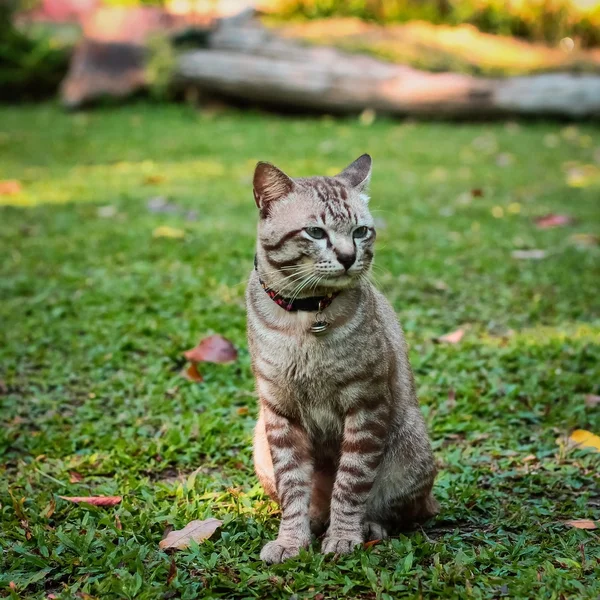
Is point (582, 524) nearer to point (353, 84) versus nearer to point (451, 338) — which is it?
point (451, 338)

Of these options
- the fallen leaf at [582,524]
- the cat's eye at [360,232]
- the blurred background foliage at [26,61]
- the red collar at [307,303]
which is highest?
the blurred background foliage at [26,61]

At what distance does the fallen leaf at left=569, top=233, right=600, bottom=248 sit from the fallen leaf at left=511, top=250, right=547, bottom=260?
0.40 meters

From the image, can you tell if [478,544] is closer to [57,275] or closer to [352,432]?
[352,432]

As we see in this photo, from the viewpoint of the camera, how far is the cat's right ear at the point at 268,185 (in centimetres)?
302

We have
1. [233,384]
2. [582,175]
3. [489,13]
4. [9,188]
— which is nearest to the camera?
[233,384]

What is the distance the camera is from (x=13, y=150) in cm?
1031

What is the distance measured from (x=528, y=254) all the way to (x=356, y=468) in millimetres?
3722

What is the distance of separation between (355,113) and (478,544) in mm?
9869

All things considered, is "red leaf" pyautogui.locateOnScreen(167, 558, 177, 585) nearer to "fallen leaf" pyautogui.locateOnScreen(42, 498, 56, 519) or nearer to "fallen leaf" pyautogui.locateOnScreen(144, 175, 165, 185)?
"fallen leaf" pyautogui.locateOnScreen(42, 498, 56, 519)

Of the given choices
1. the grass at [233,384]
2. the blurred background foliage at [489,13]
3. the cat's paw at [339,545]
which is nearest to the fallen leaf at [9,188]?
the grass at [233,384]

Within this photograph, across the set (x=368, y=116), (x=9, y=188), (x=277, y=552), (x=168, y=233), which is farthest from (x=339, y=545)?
(x=368, y=116)

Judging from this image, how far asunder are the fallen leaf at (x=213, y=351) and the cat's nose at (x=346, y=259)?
6.07 ft

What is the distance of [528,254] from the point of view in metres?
6.29

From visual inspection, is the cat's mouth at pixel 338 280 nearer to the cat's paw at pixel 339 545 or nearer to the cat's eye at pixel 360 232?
the cat's eye at pixel 360 232
